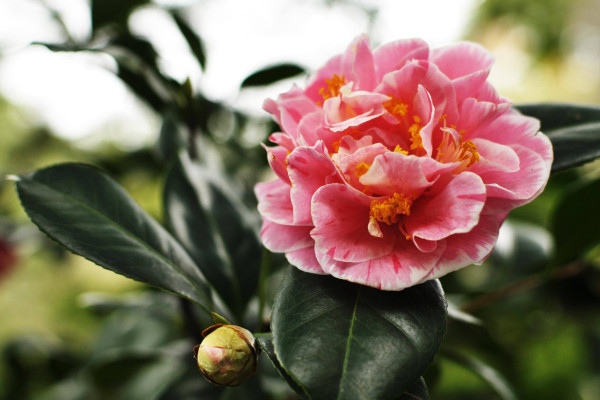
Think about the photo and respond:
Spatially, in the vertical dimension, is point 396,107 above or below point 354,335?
above

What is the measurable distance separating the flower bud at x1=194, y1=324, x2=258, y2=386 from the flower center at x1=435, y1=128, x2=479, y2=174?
0.27 metres

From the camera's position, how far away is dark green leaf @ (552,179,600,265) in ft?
2.27

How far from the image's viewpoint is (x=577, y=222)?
0.71 m

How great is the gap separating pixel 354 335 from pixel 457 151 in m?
0.21

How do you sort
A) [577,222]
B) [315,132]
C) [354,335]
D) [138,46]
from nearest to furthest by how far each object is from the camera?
[354,335] → [315,132] → [577,222] → [138,46]

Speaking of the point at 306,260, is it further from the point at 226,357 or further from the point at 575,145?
the point at 575,145

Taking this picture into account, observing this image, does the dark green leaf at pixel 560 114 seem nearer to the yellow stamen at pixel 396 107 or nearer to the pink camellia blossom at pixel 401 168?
the pink camellia blossom at pixel 401 168

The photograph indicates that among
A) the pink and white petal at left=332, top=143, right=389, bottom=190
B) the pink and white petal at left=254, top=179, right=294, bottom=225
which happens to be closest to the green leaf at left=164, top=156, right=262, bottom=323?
the pink and white petal at left=254, top=179, right=294, bottom=225

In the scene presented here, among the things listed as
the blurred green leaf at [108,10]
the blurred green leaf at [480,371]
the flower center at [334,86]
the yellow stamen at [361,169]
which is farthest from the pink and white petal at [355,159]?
the blurred green leaf at [108,10]

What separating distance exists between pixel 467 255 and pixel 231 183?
0.54m

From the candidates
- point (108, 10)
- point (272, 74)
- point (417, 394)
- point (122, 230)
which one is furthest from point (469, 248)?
point (108, 10)

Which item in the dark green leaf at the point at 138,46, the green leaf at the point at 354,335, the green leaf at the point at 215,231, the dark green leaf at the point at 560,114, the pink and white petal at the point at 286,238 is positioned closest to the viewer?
the green leaf at the point at 354,335

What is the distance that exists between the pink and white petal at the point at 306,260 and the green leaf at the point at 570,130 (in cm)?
31

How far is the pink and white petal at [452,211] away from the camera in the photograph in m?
0.39
